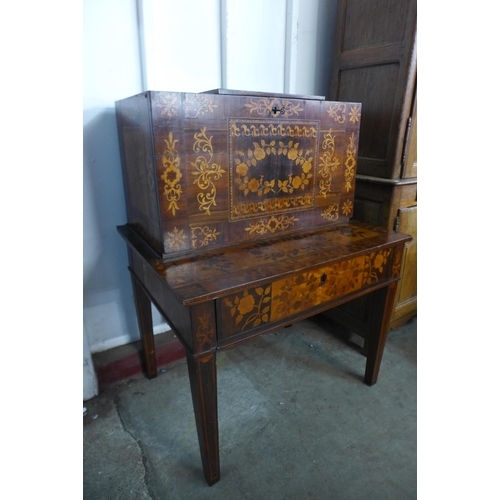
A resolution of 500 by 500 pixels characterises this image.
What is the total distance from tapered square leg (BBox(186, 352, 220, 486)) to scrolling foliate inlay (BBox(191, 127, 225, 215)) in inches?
19.8

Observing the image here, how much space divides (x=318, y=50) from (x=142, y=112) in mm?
1293

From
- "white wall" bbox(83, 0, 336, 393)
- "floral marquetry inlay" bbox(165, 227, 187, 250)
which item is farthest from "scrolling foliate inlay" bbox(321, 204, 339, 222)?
"white wall" bbox(83, 0, 336, 393)

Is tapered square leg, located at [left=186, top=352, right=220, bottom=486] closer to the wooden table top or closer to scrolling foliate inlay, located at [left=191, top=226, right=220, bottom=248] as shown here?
the wooden table top

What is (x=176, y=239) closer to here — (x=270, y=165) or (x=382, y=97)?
(x=270, y=165)

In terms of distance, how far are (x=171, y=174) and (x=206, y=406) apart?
0.76 metres

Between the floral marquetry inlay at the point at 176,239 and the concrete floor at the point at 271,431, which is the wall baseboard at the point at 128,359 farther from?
the floral marquetry inlay at the point at 176,239

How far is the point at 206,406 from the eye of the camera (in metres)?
1.16

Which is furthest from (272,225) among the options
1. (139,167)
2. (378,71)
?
(378,71)

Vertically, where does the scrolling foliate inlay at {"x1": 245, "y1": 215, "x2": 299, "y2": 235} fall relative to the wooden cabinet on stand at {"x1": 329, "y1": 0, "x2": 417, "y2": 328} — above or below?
below

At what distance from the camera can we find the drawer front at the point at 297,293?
1.09 metres

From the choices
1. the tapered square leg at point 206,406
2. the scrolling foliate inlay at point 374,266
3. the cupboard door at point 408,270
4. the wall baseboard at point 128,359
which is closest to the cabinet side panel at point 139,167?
the tapered square leg at point 206,406

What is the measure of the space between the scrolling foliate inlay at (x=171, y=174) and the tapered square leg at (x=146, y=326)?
0.53 metres

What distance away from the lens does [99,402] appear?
5.36ft

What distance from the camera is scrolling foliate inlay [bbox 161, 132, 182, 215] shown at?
1092 mm
